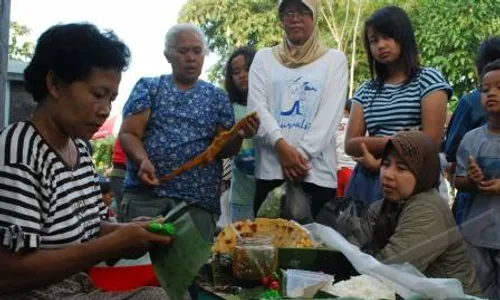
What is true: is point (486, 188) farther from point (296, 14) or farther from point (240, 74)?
point (240, 74)

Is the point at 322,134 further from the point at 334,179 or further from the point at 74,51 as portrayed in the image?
the point at 74,51

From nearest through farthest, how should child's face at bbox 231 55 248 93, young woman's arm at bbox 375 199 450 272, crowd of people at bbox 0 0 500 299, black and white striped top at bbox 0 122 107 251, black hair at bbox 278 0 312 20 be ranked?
black and white striped top at bbox 0 122 107 251, young woman's arm at bbox 375 199 450 272, crowd of people at bbox 0 0 500 299, black hair at bbox 278 0 312 20, child's face at bbox 231 55 248 93

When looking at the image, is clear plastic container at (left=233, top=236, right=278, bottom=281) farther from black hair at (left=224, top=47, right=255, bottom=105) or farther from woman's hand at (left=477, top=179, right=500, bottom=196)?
black hair at (left=224, top=47, right=255, bottom=105)

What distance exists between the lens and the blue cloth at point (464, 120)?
391 centimetres

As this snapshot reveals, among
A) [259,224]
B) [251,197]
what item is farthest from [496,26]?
[259,224]

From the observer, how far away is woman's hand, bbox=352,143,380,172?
3.53 m

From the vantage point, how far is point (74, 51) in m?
2.13

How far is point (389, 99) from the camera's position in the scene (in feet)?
11.9

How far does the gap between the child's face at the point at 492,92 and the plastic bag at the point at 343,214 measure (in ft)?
3.00

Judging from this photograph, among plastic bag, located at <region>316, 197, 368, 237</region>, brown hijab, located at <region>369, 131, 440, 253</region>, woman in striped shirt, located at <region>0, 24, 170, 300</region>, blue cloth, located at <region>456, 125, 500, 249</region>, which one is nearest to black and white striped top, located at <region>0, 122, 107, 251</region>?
woman in striped shirt, located at <region>0, 24, 170, 300</region>

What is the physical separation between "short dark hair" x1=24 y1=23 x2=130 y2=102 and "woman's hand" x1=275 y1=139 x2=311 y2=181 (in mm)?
1569

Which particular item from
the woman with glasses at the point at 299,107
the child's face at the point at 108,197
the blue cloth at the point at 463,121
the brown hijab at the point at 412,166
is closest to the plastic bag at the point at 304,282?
the brown hijab at the point at 412,166

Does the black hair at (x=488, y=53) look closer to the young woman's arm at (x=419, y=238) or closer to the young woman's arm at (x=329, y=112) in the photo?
the young woman's arm at (x=329, y=112)

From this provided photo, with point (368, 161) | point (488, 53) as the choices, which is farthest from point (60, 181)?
point (488, 53)
